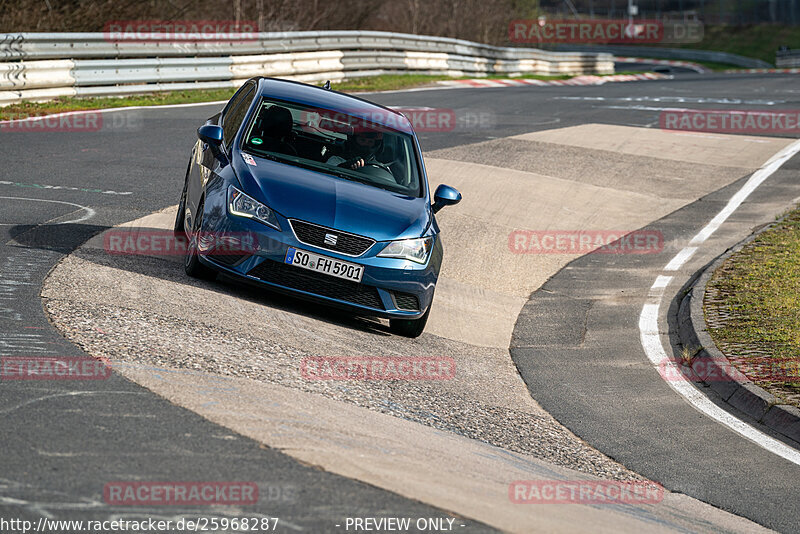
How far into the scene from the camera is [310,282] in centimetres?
781

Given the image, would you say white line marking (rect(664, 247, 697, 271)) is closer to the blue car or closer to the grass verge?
the grass verge

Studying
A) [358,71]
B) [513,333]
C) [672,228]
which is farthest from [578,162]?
[358,71]

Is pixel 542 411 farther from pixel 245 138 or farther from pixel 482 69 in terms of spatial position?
pixel 482 69

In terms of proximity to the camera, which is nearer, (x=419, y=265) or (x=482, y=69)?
(x=419, y=265)

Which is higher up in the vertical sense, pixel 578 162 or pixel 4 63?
pixel 4 63

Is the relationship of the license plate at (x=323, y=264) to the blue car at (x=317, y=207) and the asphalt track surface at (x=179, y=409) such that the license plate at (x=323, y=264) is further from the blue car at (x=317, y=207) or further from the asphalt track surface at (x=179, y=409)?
the asphalt track surface at (x=179, y=409)

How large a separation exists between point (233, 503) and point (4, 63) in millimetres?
15437

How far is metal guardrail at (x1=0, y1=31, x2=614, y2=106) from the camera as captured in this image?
18438 mm

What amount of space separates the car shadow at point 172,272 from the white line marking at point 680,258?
4667 mm

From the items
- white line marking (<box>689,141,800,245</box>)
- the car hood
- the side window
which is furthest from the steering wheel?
white line marking (<box>689,141,800,245</box>)

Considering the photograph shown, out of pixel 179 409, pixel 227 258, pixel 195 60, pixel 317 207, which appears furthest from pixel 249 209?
pixel 195 60

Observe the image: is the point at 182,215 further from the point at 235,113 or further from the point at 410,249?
the point at 410,249

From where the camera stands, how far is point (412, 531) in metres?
4.29

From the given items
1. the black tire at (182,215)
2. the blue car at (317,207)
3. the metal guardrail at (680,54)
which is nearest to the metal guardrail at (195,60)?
the black tire at (182,215)
